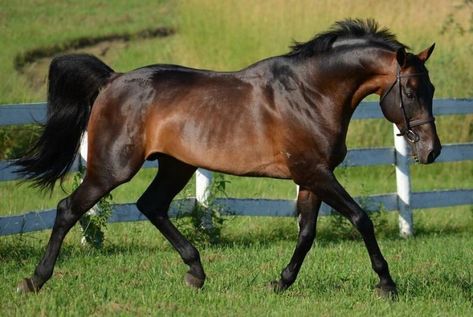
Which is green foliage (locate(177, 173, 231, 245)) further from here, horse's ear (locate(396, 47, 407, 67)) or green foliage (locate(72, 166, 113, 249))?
horse's ear (locate(396, 47, 407, 67))

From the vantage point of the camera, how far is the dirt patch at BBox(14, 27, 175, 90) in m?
23.9

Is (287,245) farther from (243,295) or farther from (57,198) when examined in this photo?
(57,198)

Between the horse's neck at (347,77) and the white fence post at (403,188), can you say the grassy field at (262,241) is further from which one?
the horse's neck at (347,77)

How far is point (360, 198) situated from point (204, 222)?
1.99 meters

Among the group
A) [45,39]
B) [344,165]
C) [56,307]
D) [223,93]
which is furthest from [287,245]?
[45,39]

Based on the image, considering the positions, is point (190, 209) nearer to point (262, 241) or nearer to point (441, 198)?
point (262, 241)

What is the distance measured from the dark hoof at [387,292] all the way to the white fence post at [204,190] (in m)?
3.44

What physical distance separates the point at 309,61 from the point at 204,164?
1129 millimetres

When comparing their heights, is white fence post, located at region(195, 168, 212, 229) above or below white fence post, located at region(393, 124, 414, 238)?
above

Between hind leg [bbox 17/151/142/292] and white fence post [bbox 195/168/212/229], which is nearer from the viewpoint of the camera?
hind leg [bbox 17/151/142/292]

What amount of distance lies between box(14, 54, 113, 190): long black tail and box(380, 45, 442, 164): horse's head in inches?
93.6

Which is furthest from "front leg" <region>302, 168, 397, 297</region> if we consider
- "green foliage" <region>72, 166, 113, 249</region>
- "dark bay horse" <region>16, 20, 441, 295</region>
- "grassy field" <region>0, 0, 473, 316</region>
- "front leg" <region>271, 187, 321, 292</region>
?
"green foliage" <region>72, 166, 113, 249</region>

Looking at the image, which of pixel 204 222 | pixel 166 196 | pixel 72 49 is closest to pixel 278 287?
pixel 166 196

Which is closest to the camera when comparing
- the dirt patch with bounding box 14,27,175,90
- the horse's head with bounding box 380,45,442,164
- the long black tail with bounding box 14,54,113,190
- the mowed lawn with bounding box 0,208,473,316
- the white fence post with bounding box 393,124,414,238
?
the mowed lawn with bounding box 0,208,473,316
